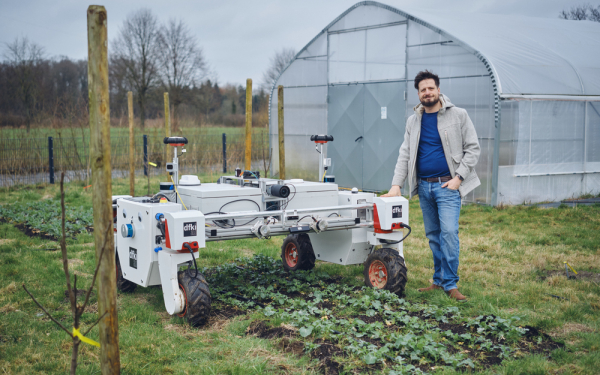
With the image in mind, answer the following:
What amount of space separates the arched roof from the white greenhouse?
0.11ft

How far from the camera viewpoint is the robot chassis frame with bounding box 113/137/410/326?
14.3 feet

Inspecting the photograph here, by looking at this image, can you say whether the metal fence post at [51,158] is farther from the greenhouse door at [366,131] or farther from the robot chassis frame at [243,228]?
the robot chassis frame at [243,228]

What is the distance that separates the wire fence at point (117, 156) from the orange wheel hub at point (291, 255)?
583 cm

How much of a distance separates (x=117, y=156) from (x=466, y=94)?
11.4m

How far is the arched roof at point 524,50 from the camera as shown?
10852 mm

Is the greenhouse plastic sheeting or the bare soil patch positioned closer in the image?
the bare soil patch

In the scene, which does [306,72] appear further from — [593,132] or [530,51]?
[593,132]


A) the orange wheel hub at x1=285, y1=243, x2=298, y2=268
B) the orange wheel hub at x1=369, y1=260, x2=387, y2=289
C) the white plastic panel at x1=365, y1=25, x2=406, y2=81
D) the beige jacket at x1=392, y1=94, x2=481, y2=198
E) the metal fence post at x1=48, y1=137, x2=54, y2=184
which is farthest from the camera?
the metal fence post at x1=48, y1=137, x2=54, y2=184

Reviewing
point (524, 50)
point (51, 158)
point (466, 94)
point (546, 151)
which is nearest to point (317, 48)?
point (466, 94)

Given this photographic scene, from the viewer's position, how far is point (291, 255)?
6.52 m

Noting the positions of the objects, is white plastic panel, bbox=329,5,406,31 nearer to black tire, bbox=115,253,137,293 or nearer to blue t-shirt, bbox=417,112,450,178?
blue t-shirt, bbox=417,112,450,178

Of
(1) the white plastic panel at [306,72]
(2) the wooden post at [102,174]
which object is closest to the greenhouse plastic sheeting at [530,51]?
(1) the white plastic panel at [306,72]

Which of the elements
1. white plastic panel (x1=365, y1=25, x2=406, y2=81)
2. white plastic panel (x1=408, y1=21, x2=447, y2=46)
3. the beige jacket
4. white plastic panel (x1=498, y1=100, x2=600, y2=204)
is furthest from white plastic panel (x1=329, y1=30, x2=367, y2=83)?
the beige jacket

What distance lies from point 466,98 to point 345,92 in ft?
11.1
